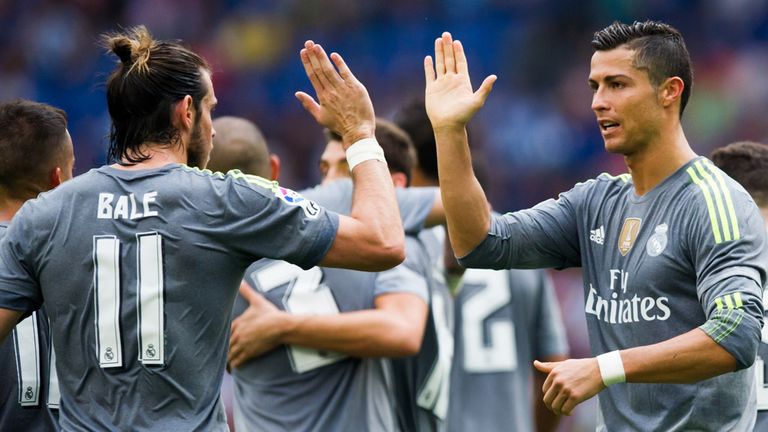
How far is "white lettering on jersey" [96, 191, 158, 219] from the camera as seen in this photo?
4.07m

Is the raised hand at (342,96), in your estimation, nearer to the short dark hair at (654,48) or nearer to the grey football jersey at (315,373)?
the short dark hair at (654,48)

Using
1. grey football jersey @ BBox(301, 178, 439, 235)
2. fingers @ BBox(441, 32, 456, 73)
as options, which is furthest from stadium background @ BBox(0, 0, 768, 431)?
fingers @ BBox(441, 32, 456, 73)

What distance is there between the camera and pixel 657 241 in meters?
4.39

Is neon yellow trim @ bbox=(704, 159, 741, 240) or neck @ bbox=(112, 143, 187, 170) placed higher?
neck @ bbox=(112, 143, 187, 170)

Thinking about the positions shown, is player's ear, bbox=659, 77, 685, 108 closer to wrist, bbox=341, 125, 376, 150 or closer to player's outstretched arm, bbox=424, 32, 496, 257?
player's outstretched arm, bbox=424, 32, 496, 257

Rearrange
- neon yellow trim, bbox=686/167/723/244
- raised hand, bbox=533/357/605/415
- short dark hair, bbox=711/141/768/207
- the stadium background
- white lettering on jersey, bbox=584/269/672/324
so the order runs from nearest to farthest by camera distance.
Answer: raised hand, bbox=533/357/605/415, neon yellow trim, bbox=686/167/723/244, white lettering on jersey, bbox=584/269/672/324, short dark hair, bbox=711/141/768/207, the stadium background

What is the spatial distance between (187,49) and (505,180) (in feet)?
31.9

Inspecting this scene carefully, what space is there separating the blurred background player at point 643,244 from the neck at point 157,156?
1052mm

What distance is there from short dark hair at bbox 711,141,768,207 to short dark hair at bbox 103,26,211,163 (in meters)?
2.78

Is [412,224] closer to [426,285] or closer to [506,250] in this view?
[426,285]

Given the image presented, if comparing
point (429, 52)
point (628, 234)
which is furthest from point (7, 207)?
point (429, 52)

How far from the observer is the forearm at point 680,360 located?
399 cm

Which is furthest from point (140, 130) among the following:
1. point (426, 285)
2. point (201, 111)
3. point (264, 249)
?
point (426, 285)

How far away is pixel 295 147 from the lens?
1452 cm
